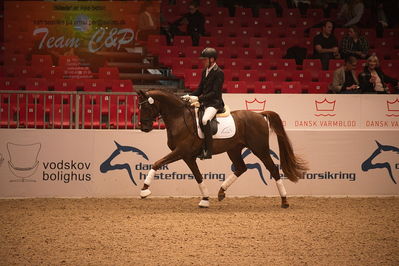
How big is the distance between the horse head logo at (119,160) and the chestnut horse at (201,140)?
1.49 m

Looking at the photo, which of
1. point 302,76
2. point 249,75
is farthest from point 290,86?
point 249,75

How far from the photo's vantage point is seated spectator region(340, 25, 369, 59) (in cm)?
1510

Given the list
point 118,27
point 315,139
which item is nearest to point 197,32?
point 118,27

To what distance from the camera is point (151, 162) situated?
1125cm

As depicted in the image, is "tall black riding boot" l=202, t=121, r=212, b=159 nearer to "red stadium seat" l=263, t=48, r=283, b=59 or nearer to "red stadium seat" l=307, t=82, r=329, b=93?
"red stadium seat" l=307, t=82, r=329, b=93

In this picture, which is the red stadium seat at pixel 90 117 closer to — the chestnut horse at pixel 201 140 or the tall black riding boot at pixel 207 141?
the chestnut horse at pixel 201 140

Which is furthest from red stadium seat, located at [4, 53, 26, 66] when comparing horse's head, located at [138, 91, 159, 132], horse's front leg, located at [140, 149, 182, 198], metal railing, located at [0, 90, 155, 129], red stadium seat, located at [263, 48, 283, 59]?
horse's front leg, located at [140, 149, 182, 198]

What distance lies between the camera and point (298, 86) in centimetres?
1409

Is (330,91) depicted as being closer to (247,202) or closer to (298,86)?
(298,86)

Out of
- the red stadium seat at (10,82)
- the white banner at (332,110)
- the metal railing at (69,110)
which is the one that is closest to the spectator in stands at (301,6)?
the white banner at (332,110)

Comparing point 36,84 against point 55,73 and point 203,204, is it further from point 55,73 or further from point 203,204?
point 203,204

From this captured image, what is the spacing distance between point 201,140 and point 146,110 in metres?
1.02

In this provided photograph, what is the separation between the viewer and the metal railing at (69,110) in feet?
36.2

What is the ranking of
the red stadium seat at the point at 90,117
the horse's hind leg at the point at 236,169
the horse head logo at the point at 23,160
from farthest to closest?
the red stadium seat at the point at 90,117
the horse head logo at the point at 23,160
the horse's hind leg at the point at 236,169
